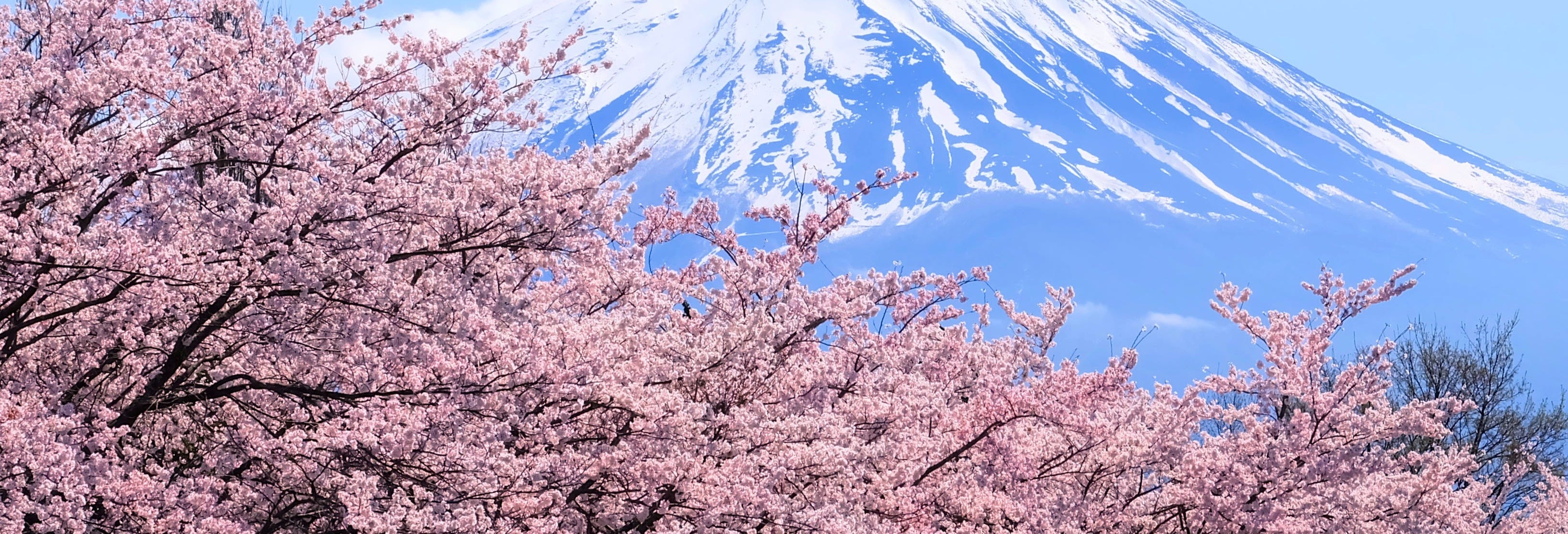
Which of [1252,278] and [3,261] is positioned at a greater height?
[1252,278]

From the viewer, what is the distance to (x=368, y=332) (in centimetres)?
605

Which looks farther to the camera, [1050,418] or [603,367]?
[1050,418]

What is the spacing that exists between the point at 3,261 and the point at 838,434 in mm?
4365

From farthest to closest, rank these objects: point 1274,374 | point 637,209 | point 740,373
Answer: point 637,209 < point 1274,374 < point 740,373

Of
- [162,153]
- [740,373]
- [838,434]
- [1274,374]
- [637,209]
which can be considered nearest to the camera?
[162,153]

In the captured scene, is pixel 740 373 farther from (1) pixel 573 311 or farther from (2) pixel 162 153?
(2) pixel 162 153

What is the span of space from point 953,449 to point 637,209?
12.6 feet

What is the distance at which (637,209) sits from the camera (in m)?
11.2

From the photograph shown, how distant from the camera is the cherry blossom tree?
18.4 feet

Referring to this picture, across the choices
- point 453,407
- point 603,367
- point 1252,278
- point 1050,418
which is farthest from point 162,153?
point 1252,278

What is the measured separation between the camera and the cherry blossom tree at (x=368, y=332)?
5594mm

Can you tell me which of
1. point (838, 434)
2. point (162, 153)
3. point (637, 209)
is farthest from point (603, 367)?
point (637, 209)

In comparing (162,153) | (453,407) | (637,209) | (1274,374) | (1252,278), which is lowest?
(453,407)

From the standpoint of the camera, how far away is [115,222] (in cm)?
641
